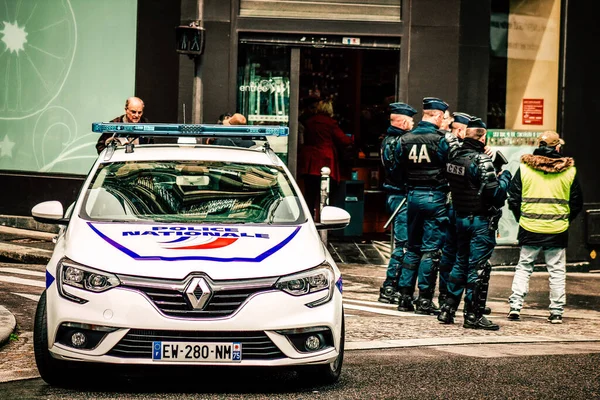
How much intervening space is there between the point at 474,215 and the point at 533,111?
20.7 feet

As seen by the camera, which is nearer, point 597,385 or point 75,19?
point 597,385

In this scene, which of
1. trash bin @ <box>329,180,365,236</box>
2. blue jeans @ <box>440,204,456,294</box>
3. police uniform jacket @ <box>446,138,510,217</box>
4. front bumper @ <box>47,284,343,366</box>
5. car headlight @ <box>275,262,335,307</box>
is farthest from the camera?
trash bin @ <box>329,180,365,236</box>

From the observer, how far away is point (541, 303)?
13.8 metres

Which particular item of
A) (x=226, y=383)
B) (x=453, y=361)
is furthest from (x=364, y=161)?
(x=226, y=383)

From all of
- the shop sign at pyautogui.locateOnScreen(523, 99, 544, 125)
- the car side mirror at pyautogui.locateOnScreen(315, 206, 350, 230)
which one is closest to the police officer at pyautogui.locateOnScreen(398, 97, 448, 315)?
the car side mirror at pyautogui.locateOnScreen(315, 206, 350, 230)

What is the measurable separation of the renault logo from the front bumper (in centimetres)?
9

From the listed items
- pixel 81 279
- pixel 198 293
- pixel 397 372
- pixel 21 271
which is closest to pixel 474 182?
pixel 397 372

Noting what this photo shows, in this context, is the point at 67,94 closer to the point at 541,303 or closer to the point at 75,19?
the point at 75,19

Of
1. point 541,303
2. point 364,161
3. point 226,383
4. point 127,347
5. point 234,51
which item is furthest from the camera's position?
point 364,161

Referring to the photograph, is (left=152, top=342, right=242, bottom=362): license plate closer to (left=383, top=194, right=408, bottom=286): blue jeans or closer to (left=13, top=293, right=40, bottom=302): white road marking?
(left=13, top=293, right=40, bottom=302): white road marking

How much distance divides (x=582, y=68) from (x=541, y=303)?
180 inches

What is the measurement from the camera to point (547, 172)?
1204cm

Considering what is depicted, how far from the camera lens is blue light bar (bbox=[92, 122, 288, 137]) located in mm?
8398

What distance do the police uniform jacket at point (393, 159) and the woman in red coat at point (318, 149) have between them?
527cm
